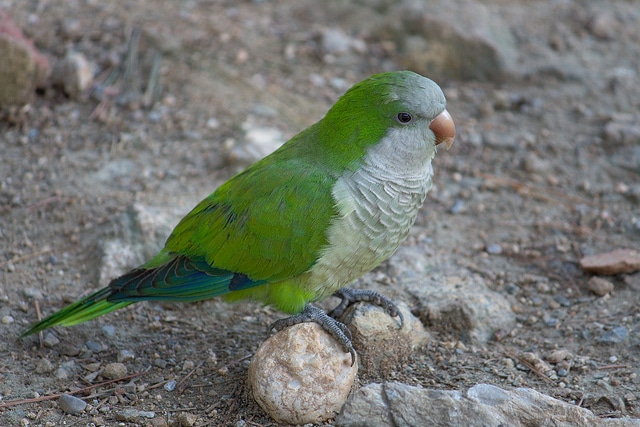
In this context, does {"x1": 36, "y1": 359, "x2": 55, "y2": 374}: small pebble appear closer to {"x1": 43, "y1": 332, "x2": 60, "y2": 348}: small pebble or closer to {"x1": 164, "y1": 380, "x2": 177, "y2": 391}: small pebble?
{"x1": 43, "y1": 332, "x2": 60, "y2": 348}: small pebble

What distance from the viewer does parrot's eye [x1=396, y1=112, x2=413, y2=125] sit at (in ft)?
11.8

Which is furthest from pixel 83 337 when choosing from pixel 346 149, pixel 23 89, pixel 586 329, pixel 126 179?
pixel 586 329

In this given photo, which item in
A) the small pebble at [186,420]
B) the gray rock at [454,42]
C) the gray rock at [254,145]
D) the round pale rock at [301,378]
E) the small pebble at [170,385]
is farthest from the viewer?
the gray rock at [454,42]

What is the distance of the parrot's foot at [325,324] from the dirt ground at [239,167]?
309 mm

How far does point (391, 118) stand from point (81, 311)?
2027 millimetres

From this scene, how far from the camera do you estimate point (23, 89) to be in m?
5.62

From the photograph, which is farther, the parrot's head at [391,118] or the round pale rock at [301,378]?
the parrot's head at [391,118]

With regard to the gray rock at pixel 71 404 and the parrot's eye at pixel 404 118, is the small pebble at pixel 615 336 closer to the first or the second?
the parrot's eye at pixel 404 118

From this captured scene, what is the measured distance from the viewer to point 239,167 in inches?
210

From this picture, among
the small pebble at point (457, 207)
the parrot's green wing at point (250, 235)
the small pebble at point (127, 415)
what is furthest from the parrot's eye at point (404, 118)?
the small pebble at point (127, 415)

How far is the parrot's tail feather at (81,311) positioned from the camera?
394cm

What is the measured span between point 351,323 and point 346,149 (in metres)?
0.92

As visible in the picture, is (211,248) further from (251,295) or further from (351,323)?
(351,323)

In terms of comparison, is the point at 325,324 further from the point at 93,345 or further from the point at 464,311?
the point at 93,345
